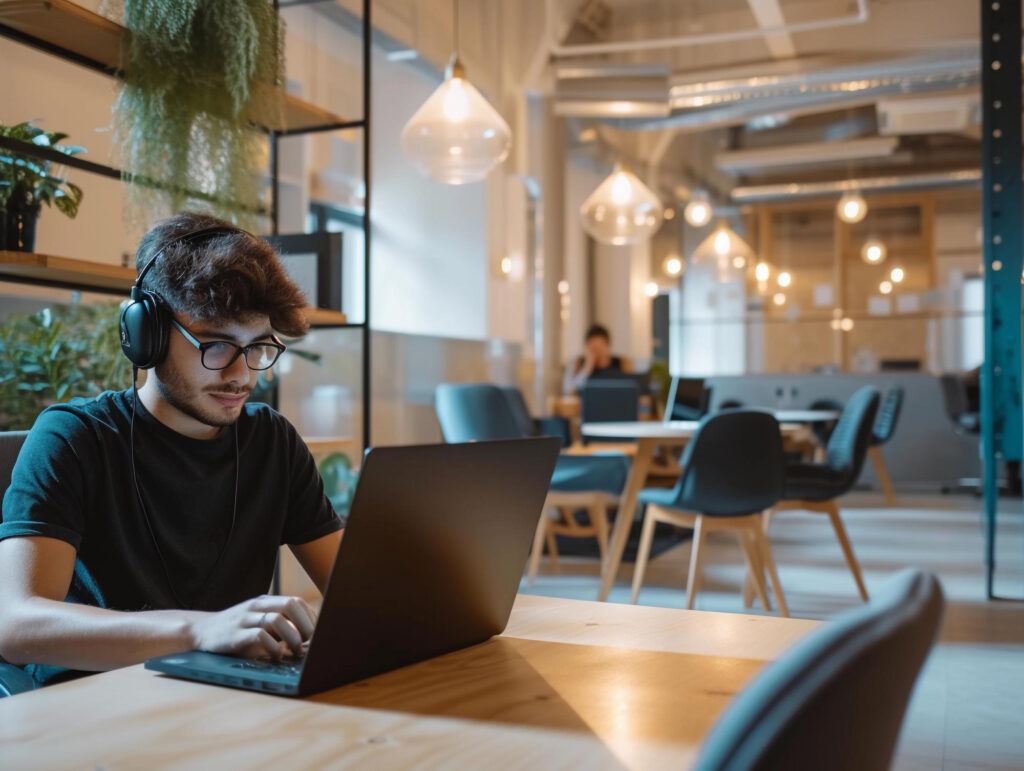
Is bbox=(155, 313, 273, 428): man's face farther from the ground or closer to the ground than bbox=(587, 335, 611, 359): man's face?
closer to the ground

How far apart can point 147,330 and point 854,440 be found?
360 centimetres

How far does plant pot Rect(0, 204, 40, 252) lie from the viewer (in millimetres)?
2369

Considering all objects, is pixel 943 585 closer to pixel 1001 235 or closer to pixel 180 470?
pixel 180 470

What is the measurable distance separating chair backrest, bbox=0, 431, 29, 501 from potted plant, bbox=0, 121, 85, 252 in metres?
1.15

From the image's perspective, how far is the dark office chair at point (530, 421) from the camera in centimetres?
546

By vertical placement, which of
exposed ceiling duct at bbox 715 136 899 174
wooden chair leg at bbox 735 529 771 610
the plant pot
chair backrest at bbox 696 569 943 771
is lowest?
wooden chair leg at bbox 735 529 771 610

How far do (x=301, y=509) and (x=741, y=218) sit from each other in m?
12.0

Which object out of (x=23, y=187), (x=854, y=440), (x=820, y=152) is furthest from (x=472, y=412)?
(x=820, y=152)

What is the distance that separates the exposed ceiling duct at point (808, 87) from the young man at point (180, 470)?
7000 millimetres

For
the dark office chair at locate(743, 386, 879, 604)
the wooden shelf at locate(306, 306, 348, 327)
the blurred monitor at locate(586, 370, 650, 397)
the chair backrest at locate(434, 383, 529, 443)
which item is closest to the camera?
the wooden shelf at locate(306, 306, 348, 327)

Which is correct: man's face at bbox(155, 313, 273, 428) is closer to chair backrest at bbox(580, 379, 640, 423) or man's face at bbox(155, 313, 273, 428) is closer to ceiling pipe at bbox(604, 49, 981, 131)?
chair backrest at bbox(580, 379, 640, 423)

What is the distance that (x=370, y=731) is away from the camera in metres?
0.75

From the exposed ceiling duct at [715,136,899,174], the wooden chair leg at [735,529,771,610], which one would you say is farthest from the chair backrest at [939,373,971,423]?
the wooden chair leg at [735,529,771,610]

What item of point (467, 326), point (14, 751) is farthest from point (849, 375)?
point (14, 751)
